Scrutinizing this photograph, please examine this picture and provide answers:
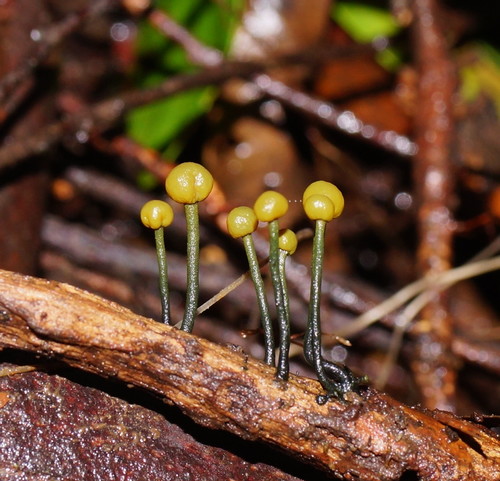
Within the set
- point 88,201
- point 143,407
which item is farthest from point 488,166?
point 143,407

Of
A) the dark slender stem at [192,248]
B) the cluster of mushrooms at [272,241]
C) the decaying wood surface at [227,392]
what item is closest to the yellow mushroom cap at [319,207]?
the cluster of mushrooms at [272,241]

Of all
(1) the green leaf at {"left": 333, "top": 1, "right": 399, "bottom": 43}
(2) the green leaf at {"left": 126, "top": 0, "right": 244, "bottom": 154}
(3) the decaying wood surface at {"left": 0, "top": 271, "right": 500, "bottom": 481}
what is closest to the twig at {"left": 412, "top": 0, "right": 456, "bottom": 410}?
(1) the green leaf at {"left": 333, "top": 1, "right": 399, "bottom": 43}

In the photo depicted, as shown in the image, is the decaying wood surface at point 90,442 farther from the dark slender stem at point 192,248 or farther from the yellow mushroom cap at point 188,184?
the yellow mushroom cap at point 188,184

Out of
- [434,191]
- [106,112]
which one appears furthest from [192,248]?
[434,191]

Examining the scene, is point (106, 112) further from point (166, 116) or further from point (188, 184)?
point (188, 184)

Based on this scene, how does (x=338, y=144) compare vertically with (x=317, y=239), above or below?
below

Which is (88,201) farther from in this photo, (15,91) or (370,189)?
(370,189)

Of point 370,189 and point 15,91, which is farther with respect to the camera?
point 370,189

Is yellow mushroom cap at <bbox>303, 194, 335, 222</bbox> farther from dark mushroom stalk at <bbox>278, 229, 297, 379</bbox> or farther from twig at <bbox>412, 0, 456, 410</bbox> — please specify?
twig at <bbox>412, 0, 456, 410</bbox>
